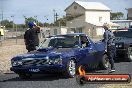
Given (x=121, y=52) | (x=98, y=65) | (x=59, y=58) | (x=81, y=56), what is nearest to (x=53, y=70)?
(x=59, y=58)

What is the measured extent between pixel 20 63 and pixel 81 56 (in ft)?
6.14

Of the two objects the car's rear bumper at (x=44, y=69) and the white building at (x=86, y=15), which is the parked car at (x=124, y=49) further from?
the white building at (x=86, y=15)

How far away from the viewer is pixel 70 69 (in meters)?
10.9

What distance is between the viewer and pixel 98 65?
12781mm

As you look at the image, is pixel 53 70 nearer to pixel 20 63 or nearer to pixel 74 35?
pixel 20 63

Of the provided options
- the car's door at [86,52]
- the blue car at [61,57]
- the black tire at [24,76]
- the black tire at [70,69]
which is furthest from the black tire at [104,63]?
the black tire at [24,76]

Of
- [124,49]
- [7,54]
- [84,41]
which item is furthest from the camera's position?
[7,54]

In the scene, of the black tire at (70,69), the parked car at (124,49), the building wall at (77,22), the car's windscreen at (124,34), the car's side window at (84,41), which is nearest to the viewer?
the black tire at (70,69)

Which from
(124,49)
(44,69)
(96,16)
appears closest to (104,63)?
(44,69)

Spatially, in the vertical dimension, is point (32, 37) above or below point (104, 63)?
above

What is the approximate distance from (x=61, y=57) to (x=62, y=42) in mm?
1385

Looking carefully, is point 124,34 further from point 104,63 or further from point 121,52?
point 104,63

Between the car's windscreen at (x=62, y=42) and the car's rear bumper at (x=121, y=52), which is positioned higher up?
the car's windscreen at (x=62, y=42)

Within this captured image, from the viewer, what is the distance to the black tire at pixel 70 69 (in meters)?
10.8
